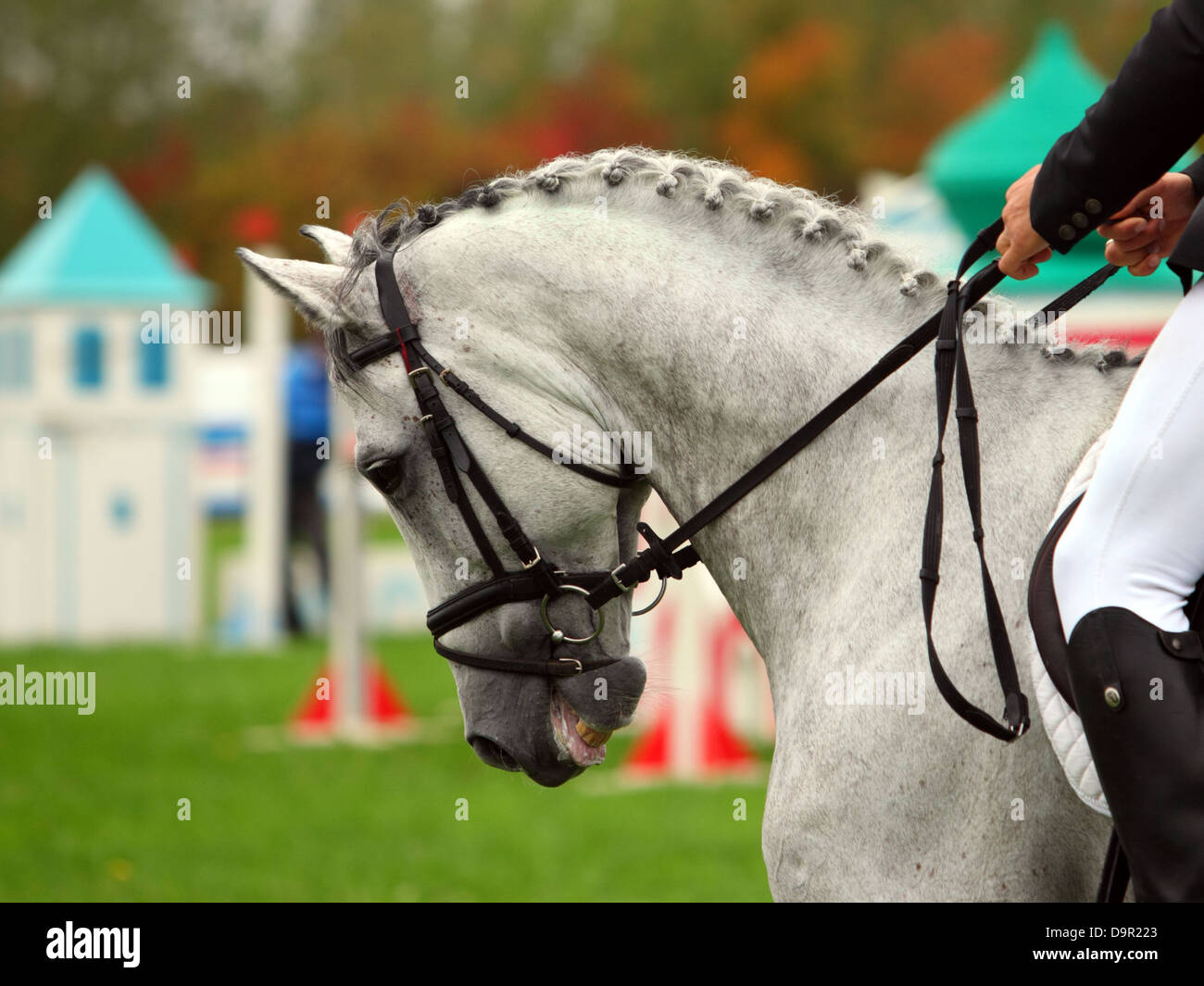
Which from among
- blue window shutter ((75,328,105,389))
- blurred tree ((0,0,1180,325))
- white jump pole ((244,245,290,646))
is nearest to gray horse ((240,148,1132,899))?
white jump pole ((244,245,290,646))

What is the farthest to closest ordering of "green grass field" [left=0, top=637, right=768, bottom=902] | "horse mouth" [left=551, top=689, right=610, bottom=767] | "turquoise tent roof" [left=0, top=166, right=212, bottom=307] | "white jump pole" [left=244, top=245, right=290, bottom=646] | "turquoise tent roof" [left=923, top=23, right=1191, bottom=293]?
"turquoise tent roof" [left=0, top=166, right=212, bottom=307] → "white jump pole" [left=244, top=245, right=290, bottom=646] → "turquoise tent roof" [left=923, top=23, right=1191, bottom=293] → "green grass field" [left=0, top=637, right=768, bottom=902] → "horse mouth" [left=551, top=689, right=610, bottom=767]

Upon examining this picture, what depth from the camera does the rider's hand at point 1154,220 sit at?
2619mm

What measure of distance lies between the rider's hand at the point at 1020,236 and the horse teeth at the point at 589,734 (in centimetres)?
126

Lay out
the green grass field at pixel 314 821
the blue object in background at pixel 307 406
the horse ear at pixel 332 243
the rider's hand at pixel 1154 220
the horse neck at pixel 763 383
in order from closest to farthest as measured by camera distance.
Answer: the rider's hand at pixel 1154 220, the horse neck at pixel 763 383, the horse ear at pixel 332 243, the green grass field at pixel 314 821, the blue object in background at pixel 307 406

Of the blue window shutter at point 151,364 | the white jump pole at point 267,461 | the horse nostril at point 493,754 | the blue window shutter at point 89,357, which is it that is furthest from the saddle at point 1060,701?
the blue window shutter at point 89,357

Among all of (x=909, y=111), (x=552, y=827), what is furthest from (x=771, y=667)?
(x=909, y=111)

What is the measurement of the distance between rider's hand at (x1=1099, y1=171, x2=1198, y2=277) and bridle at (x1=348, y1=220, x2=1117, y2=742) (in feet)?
0.21

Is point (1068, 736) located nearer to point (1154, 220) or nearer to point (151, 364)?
point (1154, 220)

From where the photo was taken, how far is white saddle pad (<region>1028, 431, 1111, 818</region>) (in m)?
2.40

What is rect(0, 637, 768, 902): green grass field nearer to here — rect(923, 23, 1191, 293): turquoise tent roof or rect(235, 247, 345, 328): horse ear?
rect(923, 23, 1191, 293): turquoise tent roof

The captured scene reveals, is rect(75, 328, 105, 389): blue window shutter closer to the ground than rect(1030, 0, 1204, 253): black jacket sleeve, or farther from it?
farther from it

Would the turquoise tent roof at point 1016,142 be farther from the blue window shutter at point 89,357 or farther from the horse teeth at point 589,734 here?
the blue window shutter at point 89,357

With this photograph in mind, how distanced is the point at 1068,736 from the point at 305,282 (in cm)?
178

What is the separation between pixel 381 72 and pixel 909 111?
17016 millimetres
